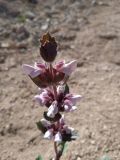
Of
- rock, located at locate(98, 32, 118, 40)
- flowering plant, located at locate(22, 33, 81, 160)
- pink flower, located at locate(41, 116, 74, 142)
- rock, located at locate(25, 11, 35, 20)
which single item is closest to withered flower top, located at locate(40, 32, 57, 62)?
flowering plant, located at locate(22, 33, 81, 160)

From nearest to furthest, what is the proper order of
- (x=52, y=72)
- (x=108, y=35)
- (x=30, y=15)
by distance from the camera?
1. (x=52, y=72)
2. (x=108, y=35)
3. (x=30, y=15)

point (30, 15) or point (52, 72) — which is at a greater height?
point (52, 72)

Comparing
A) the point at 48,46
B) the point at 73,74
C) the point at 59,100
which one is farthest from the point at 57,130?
the point at 73,74

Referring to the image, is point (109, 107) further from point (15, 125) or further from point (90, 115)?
point (15, 125)

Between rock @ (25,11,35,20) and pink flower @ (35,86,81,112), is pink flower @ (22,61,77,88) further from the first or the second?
rock @ (25,11,35,20)

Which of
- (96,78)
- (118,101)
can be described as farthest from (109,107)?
(96,78)

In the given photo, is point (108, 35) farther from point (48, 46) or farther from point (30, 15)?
point (48, 46)
